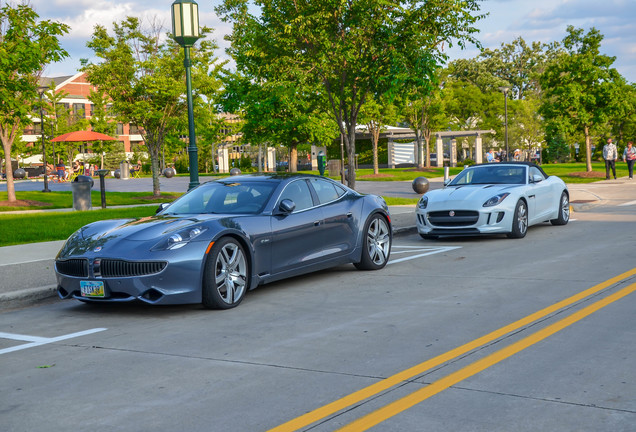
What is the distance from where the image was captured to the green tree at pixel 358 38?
18062 millimetres

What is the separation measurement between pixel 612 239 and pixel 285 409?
9885mm

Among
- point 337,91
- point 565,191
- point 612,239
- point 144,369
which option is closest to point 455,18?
point 337,91

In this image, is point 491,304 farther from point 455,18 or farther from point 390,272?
point 455,18

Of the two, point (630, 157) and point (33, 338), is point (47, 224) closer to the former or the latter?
point (33, 338)

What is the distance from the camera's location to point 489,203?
13297 mm

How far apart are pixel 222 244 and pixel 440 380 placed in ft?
11.8

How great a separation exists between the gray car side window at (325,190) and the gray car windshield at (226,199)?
2.43 ft

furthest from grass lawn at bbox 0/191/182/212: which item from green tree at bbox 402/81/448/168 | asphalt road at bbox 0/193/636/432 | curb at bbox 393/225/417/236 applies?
green tree at bbox 402/81/448/168

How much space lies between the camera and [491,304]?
7.57 metres

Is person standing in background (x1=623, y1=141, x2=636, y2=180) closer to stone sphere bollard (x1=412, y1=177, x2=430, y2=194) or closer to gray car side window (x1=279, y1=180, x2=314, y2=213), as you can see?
stone sphere bollard (x1=412, y1=177, x2=430, y2=194)

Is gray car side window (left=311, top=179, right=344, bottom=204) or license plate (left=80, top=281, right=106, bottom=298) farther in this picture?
gray car side window (left=311, top=179, right=344, bottom=204)

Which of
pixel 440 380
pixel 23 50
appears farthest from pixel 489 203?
pixel 23 50

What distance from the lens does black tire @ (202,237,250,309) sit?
774cm

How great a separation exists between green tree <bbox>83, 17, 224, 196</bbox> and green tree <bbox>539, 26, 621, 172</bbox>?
16996mm
